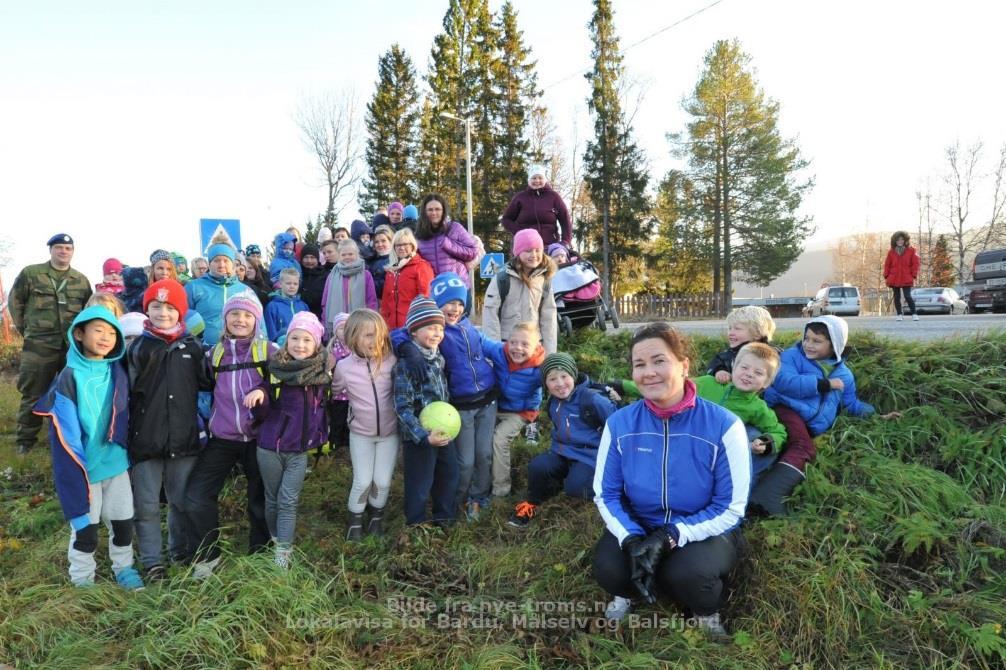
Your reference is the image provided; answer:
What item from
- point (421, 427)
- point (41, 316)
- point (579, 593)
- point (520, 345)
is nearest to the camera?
point (579, 593)

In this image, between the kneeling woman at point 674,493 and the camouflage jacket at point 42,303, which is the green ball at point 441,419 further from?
the camouflage jacket at point 42,303

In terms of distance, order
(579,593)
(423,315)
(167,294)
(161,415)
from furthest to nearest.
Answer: (423,315)
(167,294)
(161,415)
(579,593)

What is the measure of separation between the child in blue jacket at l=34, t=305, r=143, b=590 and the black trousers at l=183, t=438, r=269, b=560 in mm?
362

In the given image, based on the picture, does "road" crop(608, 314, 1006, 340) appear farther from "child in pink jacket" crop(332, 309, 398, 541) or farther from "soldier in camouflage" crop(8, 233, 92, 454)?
"soldier in camouflage" crop(8, 233, 92, 454)

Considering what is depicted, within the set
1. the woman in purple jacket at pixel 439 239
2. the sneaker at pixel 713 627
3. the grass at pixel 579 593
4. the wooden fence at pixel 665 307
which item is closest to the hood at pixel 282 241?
the woman in purple jacket at pixel 439 239

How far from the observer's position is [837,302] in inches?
1006

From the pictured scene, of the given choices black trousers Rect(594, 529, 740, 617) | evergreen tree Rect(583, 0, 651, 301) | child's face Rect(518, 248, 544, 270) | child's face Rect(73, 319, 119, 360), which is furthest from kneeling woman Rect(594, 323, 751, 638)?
evergreen tree Rect(583, 0, 651, 301)

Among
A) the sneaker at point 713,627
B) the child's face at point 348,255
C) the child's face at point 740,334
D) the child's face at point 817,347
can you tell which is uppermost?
the child's face at point 348,255

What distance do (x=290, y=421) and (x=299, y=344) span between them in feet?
1.73

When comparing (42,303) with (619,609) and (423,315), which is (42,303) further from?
(619,609)

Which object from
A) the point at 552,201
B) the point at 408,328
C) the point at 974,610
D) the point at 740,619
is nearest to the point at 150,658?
the point at 408,328

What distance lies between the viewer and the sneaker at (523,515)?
431 centimetres

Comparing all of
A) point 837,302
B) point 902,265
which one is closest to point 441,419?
point 902,265

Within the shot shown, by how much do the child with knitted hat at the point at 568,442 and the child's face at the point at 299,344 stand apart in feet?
5.80
